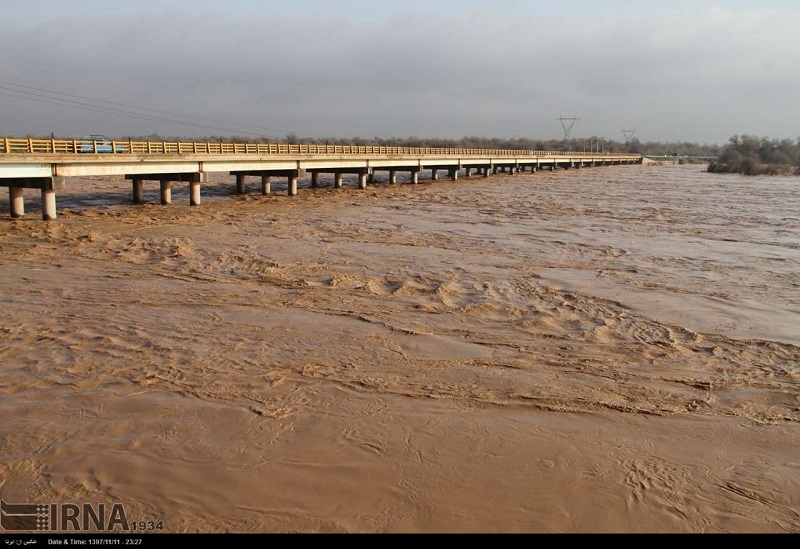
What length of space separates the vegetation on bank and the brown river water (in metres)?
79.8

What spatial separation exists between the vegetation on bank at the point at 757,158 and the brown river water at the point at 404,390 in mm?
79845

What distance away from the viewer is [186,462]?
588 centimetres

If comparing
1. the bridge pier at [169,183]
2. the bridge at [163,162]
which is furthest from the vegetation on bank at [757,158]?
the bridge pier at [169,183]

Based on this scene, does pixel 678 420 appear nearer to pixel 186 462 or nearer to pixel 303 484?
pixel 303 484

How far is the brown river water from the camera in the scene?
5.35 metres

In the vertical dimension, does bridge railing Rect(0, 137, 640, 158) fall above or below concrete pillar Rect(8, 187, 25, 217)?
above

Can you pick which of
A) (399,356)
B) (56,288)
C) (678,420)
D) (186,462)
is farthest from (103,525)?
(56,288)

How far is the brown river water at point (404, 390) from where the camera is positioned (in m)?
5.35

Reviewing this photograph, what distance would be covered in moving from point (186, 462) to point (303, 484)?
3.89 feet

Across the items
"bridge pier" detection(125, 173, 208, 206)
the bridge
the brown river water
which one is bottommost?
the brown river water

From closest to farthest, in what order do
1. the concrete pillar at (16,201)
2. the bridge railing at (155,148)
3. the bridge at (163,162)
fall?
Result: the bridge railing at (155,148) < the bridge at (163,162) < the concrete pillar at (16,201)

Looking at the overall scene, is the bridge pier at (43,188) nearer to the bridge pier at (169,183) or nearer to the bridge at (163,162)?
the bridge at (163,162)

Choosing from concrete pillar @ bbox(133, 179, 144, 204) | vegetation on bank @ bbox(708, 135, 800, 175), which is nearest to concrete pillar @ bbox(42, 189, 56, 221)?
concrete pillar @ bbox(133, 179, 144, 204)

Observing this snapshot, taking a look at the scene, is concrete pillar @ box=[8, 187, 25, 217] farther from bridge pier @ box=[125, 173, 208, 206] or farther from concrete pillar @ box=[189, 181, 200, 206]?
concrete pillar @ box=[189, 181, 200, 206]
